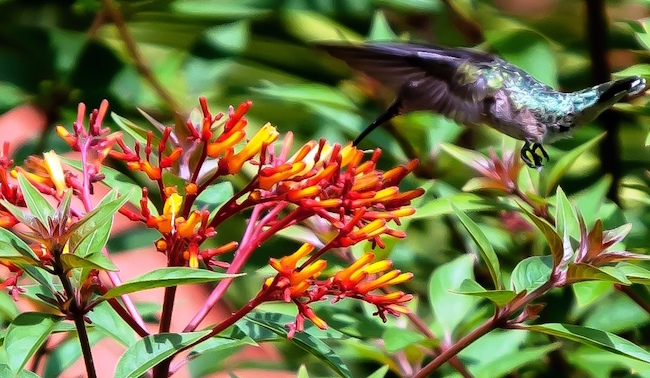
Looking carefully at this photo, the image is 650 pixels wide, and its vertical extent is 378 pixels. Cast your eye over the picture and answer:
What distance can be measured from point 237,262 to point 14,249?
228mm

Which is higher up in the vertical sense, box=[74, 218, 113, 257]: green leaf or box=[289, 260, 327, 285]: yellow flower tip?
box=[74, 218, 113, 257]: green leaf

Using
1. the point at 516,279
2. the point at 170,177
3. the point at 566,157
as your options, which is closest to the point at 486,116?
the point at 566,157

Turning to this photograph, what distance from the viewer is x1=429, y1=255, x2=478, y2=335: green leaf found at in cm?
124

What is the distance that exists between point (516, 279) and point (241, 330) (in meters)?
0.30

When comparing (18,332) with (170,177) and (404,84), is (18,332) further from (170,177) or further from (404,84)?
(404,84)

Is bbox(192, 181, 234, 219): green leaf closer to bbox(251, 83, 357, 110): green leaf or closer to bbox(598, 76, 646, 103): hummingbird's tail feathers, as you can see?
bbox(251, 83, 357, 110): green leaf

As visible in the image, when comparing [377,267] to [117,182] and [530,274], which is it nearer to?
[530,274]

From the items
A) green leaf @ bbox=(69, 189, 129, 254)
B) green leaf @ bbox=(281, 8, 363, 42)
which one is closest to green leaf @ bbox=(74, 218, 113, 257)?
green leaf @ bbox=(69, 189, 129, 254)

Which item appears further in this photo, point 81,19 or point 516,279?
point 81,19

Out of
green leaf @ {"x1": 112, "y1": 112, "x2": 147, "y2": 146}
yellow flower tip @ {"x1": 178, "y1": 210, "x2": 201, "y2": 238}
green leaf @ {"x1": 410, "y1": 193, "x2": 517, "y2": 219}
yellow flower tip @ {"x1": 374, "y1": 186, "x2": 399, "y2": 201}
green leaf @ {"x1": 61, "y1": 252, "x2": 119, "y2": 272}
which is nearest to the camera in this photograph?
green leaf @ {"x1": 61, "y1": 252, "x2": 119, "y2": 272}

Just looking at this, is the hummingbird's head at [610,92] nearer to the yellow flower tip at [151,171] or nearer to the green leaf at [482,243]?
the green leaf at [482,243]

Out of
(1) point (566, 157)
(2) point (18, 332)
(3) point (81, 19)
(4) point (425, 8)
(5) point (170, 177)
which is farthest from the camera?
(3) point (81, 19)

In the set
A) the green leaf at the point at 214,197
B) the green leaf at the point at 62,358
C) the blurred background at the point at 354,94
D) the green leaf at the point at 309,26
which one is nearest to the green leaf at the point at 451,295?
the blurred background at the point at 354,94

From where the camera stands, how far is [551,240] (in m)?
0.89
